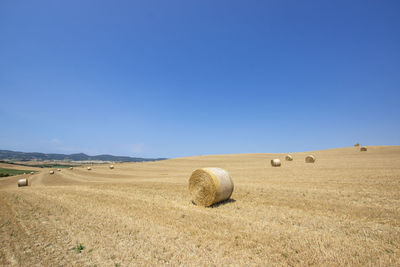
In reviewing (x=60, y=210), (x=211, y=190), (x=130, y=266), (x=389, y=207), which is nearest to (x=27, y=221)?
(x=60, y=210)

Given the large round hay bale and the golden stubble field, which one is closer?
the golden stubble field

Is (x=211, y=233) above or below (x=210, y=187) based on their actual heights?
below

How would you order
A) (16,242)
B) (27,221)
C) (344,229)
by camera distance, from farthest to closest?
1. (27,221)
2. (344,229)
3. (16,242)

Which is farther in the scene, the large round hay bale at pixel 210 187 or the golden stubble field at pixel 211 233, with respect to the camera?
the large round hay bale at pixel 210 187

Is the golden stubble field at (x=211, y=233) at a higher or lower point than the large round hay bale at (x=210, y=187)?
lower

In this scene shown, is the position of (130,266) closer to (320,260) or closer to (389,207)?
(320,260)

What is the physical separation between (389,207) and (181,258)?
8751mm

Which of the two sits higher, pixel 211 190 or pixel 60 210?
pixel 211 190

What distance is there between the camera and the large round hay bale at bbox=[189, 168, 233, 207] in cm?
909

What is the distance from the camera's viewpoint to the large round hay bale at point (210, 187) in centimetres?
909

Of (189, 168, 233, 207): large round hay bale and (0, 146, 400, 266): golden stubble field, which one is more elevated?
(189, 168, 233, 207): large round hay bale

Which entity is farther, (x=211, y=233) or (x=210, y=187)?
(x=210, y=187)

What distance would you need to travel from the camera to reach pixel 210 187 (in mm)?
9281

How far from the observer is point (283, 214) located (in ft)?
24.0
